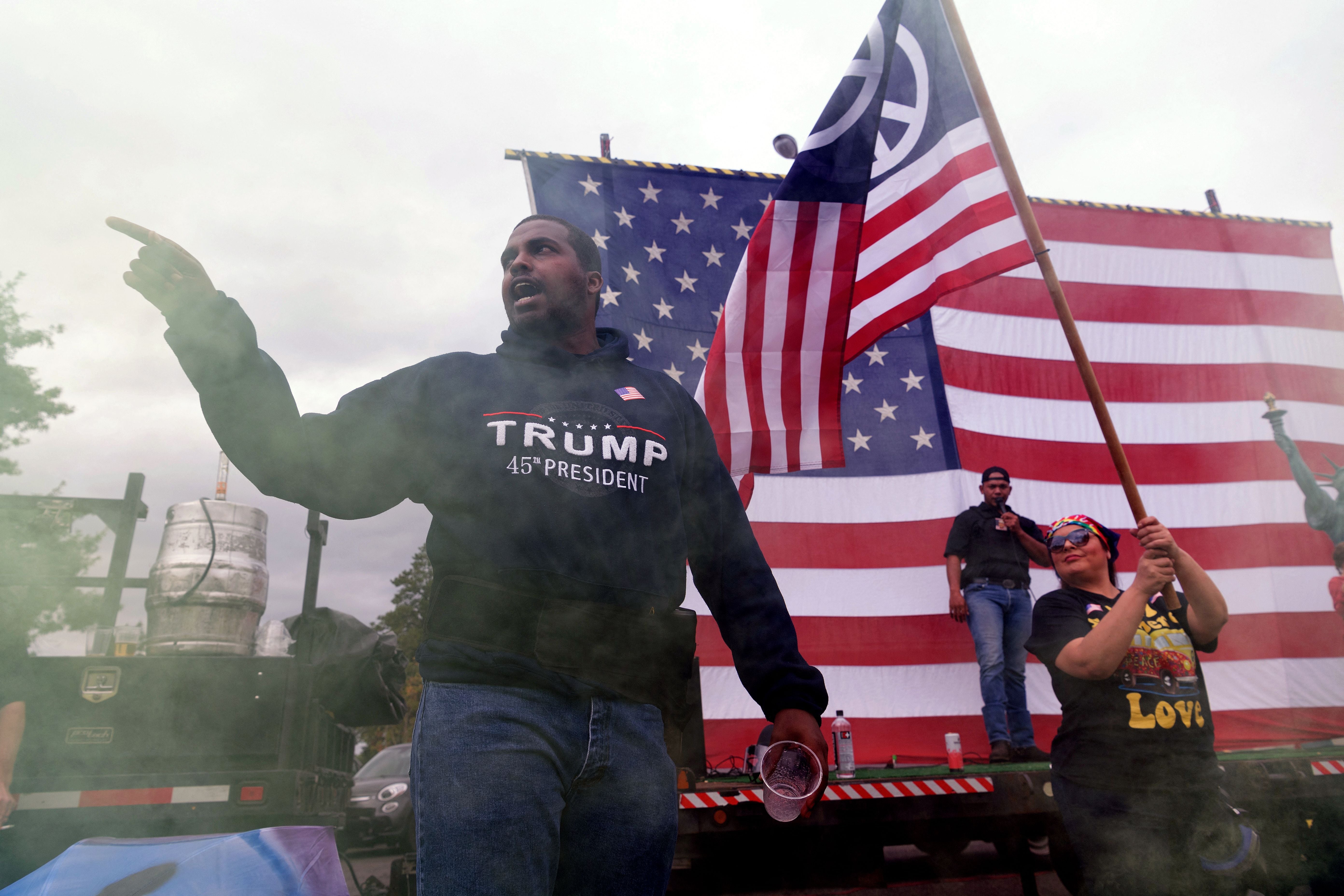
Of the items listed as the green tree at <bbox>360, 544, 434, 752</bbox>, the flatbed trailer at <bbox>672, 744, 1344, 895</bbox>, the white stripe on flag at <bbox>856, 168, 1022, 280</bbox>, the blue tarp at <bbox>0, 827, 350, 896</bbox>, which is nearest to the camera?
the blue tarp at <bbox>0, 827, 350, 896</bbox>

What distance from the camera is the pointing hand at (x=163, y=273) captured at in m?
1.07

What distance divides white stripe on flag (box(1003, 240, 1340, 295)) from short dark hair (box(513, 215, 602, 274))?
5494mm

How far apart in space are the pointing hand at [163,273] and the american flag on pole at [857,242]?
2567 millimetres

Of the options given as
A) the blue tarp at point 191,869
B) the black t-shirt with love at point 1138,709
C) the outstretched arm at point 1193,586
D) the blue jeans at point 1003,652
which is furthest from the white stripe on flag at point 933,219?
the blue tarp at point 191,869

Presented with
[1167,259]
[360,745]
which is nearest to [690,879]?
[1167,259]

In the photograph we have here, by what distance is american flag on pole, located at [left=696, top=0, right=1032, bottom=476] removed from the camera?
3.23 metres

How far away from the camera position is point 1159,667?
7.97ft

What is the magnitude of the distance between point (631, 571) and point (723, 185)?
535 centimetres

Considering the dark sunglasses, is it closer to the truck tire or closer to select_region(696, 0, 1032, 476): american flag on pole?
select_region(696, 0, 1032, 476): american flag on pole

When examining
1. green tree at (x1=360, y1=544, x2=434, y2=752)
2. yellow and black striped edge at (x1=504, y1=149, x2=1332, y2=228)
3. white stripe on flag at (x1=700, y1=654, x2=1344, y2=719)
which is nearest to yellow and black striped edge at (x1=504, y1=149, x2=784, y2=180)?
yellow and black striped edge at (x1=504, y1=149, x2=1332, y2=228)

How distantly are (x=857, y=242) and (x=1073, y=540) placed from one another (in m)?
1.50

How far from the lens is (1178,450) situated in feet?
20.0

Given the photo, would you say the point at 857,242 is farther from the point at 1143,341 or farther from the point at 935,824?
the point at 1143,341

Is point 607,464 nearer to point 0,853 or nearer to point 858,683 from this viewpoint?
point 0,853
